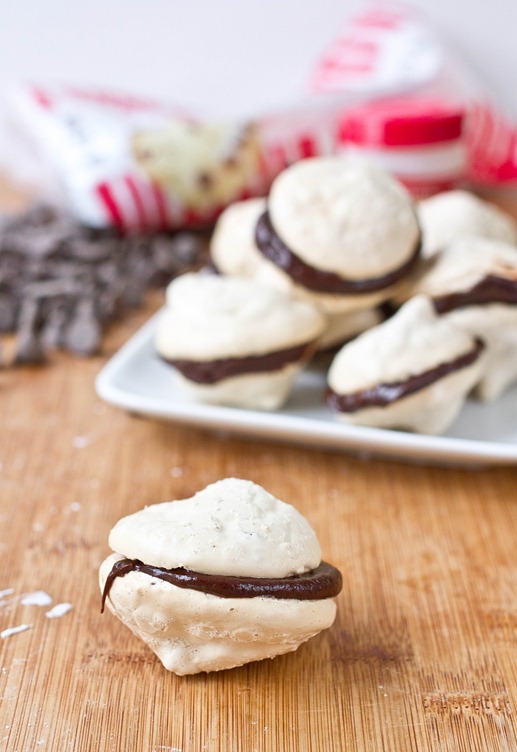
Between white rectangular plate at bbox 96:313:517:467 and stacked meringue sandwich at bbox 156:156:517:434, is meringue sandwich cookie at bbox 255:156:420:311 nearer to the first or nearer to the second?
stacked meringue sandwich at bbox 156:156:517:434

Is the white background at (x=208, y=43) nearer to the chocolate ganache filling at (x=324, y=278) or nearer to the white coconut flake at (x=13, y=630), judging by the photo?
the chocolate ganache filling at (x=324, y=278)

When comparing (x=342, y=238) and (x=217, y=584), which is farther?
(x=342, y=238)

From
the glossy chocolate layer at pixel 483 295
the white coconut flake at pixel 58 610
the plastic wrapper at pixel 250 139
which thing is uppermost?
the glossy chocolate layer at pixel 483 295

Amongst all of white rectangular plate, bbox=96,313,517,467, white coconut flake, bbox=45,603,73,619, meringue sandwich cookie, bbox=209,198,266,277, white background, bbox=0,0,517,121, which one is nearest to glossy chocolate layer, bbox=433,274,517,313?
white rectangular plate, bbox=96,313,517,467

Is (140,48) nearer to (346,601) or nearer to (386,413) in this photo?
(386,413)

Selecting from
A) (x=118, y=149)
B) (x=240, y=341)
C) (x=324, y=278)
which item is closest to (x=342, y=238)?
(x=324, y=278)

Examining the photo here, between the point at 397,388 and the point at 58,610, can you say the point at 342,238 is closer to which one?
the point at 397,388

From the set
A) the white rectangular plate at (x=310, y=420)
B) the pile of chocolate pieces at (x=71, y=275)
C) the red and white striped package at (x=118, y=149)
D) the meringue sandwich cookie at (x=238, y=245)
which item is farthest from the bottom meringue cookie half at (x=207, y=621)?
the red and white striped package at (x=118, y=149)
